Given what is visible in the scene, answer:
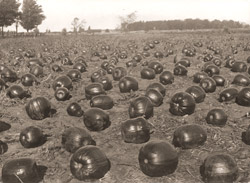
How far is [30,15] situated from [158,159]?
73.4 metres

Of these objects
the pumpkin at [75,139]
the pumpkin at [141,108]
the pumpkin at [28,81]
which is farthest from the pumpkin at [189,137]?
the pumpkin at [28,81]

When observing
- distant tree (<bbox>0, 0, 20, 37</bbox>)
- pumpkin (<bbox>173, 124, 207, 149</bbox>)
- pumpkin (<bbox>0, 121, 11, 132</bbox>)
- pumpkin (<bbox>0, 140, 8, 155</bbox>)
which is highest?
distant tree (<bbox>0, 0, 20, 37</bbox>)

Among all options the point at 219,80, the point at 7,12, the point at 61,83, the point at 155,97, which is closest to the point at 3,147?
the point at 155,97

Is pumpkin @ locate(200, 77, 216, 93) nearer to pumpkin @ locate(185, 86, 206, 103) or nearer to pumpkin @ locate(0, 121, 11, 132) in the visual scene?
pumpkin @ locate(185, 86, 206, 103)

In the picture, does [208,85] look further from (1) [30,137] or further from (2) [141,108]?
(1) [30,137]

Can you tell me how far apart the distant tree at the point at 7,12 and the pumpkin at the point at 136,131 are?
62.3m

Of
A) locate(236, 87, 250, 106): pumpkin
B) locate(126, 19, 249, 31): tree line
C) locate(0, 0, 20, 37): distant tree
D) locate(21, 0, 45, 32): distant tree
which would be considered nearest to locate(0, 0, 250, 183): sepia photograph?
locate(236, 87, 250, 106): pumpkin

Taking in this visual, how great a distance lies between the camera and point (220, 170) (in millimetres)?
6480

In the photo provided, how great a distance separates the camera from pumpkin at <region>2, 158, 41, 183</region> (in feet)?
21.8

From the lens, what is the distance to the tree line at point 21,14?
209 ft

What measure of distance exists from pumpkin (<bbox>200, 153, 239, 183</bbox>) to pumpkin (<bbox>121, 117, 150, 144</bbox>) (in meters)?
2.22

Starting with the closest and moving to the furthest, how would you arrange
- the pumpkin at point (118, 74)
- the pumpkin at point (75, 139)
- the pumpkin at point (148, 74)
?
the pumpkin at point (75, 139) < the pumpkin at point (118, 74) < the pumpkin at point (148, 74)

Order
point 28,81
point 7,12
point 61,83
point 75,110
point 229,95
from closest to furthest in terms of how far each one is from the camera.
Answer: point 75,110 < point 229,95 < point 61,83 < point 28,81 < point 7,12

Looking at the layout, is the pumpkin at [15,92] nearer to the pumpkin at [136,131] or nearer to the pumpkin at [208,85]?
the pumpkin at [136,131]
